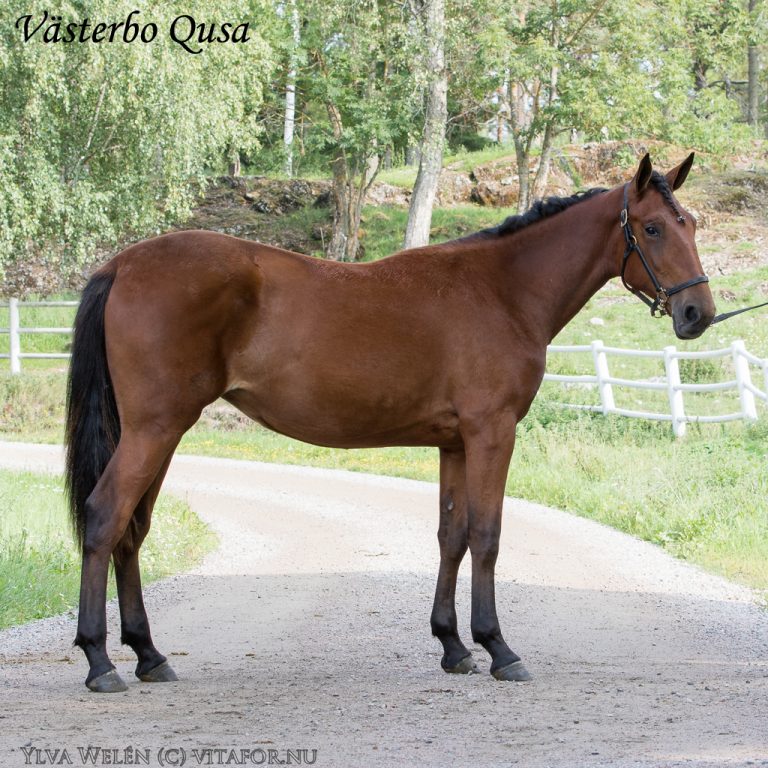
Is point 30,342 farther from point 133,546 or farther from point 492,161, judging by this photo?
point 133,546

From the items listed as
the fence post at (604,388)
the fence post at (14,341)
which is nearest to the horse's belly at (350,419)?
the fence post at (604,388)

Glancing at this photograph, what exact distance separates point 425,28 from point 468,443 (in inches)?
768

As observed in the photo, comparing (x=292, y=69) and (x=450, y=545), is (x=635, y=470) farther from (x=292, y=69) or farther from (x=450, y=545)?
(x=292, y=69)

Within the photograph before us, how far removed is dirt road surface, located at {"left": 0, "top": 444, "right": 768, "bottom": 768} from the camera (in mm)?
4039

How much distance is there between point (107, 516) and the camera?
17.4 ft

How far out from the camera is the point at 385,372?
221 inches

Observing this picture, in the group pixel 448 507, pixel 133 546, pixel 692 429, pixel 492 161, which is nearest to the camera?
pixel 133 546

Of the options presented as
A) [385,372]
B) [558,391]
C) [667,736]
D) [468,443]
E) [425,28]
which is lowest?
[558,391]

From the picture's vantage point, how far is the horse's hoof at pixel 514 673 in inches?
215

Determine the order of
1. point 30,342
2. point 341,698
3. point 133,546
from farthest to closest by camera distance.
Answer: point 30,342, point 133,546, point 341,698

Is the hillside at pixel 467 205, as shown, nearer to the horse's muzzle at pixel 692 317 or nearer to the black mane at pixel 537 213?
the black mane at pixel 537 213

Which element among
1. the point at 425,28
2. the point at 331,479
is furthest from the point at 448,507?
the point at 425,28

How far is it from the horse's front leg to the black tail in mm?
1917

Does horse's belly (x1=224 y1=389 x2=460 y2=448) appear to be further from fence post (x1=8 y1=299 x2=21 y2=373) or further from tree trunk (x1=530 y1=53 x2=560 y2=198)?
tree trunk (x1=530 y1=53 x2=560 y2=198)
